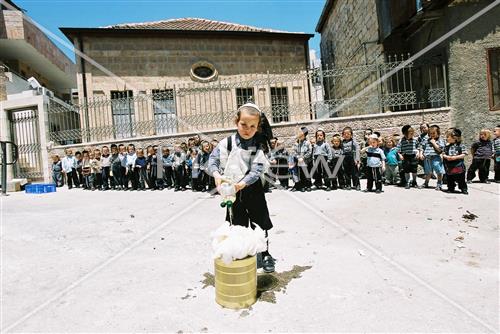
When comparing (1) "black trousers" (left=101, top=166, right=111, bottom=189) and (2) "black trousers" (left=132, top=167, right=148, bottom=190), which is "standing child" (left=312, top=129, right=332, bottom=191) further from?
(1) "black trousers" (left=101, top=166, right=111, bottom=189)

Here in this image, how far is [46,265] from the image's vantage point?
3664mm

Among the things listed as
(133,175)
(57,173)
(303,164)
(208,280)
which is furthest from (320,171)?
(57,173)

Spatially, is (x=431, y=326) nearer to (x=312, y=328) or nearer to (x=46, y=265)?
(x=312, y=328)

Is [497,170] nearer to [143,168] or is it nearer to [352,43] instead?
[143,168]

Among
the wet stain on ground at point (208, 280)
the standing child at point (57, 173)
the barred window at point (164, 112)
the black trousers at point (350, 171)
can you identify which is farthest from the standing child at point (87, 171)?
the wet stain on ground at point (208, 280)

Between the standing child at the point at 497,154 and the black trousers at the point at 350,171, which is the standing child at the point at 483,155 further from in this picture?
the black trousers at the point at 350,171

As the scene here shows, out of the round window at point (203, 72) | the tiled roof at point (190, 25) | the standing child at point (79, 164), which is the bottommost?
the standing child at point (79, 164)

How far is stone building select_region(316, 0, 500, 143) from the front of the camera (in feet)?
30.5

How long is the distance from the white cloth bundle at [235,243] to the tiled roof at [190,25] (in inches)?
655

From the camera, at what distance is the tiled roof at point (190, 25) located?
57.3 feet

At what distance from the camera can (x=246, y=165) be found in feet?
9.84

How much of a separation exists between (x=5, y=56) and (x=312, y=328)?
23240 millimetres

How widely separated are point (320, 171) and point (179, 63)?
11844 mm

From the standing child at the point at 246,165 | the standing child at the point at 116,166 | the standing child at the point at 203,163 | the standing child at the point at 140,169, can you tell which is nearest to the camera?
the standing child at the point at 246,165
